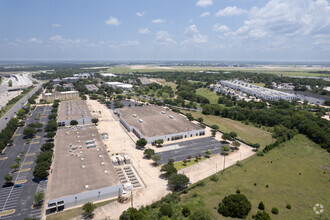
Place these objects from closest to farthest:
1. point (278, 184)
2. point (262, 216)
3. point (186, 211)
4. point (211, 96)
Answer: point (262, 216) < point (186, 211) < point (278, 184) < point (211, 96)

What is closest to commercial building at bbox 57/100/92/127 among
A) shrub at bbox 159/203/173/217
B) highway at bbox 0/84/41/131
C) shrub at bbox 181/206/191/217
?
highway at bbox 0/84/41/131

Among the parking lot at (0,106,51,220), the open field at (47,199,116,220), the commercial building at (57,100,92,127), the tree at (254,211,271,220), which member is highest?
the commercial building at (57,100,92,127)

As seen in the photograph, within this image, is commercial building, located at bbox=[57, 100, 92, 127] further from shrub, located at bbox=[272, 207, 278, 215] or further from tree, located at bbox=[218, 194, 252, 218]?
shrub, located at bbox=[272, 207, 278, 215]

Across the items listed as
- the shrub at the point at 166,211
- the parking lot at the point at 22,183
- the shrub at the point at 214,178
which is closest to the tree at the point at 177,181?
the shrub at the point at 214,178

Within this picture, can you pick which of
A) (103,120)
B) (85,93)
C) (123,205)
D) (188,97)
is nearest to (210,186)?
(123,205)

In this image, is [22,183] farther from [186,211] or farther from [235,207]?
[235,207]

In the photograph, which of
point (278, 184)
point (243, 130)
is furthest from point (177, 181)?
point (243, 130)

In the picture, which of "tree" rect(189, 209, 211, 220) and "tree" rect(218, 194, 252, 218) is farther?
"tree" rect(218, 194, 252, 218)
